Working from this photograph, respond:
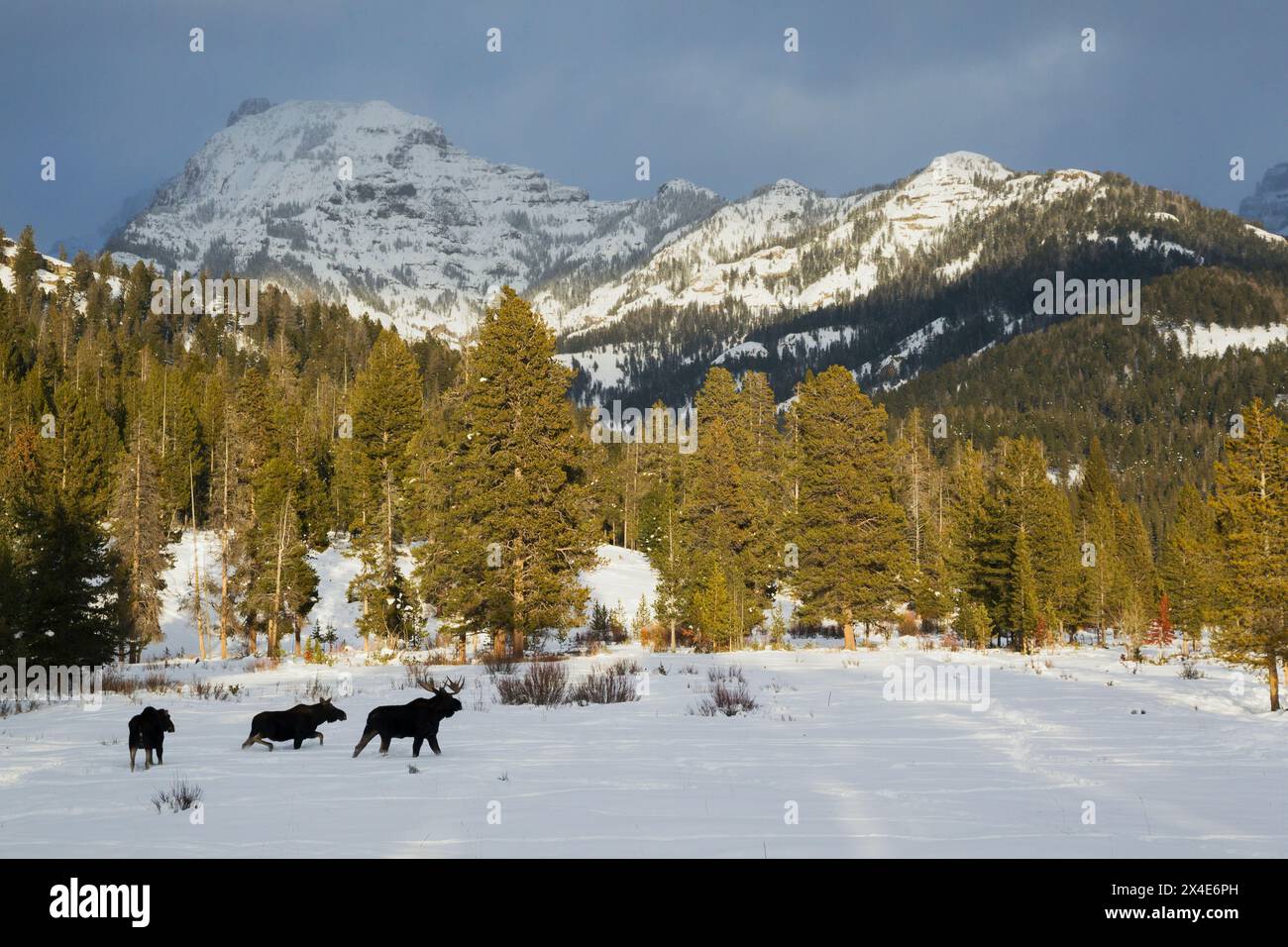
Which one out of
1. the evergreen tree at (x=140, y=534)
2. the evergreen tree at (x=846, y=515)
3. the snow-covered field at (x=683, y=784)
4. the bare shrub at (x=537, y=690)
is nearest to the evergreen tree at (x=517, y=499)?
the evergreen tree at (x=846, y=515)

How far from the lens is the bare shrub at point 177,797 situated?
6832mm

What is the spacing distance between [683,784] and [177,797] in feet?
13.6

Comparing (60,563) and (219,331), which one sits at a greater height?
(219,331)

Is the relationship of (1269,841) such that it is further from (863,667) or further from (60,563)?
(60,563)

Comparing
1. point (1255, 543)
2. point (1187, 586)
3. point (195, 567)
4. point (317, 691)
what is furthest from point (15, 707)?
point (1187, 586)

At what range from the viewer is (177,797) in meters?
6.96

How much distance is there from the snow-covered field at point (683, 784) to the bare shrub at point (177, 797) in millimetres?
94

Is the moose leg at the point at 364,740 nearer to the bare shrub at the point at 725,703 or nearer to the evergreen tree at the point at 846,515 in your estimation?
the bare shrub at the point at 725,703

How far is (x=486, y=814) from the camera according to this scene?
6.63 m

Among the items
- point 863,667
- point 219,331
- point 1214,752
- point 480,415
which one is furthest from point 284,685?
point 219,331

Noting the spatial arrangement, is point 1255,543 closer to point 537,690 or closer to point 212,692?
point 537,690

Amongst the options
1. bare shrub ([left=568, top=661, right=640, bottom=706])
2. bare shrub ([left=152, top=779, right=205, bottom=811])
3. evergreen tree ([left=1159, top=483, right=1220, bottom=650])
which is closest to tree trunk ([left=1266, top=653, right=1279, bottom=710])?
bare shrub ([left=568, top=661, right=640, bottom=706])

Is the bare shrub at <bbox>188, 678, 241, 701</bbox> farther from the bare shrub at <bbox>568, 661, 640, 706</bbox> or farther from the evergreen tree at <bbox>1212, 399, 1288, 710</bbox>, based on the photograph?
the evergreen tree at <bbox>1212, 399, 1288, 710</bbox>
